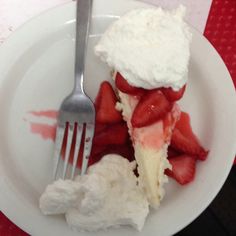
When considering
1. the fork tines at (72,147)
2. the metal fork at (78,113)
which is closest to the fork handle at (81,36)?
the metal fork at (78,113)

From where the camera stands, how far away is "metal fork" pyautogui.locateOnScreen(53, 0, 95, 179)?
3.26ft

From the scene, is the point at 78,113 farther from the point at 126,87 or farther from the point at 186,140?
the point at 186,140

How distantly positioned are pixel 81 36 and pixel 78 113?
0.68 ft

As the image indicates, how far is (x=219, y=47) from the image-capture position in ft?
3.90

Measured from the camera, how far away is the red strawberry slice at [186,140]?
0.99 metres

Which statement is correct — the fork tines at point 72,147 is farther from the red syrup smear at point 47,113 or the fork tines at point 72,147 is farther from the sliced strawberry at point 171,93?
the sliced strawberry at point 171,93

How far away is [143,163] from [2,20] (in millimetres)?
581

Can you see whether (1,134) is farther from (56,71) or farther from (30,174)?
(56,71)

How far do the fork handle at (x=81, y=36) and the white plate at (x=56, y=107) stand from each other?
0.03 meters

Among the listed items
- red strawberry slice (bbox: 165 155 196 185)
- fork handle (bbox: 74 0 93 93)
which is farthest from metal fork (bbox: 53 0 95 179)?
red strawberry slice (bbox: 165 155 196 185)

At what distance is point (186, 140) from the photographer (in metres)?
1.01

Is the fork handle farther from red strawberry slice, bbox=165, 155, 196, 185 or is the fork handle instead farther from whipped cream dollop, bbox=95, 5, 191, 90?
red strawberry slice, bbox=165, 155, 196, 185

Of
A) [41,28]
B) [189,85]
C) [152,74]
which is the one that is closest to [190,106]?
[189,85]

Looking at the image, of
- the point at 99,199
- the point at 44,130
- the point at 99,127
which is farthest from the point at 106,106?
the point at 99,199
